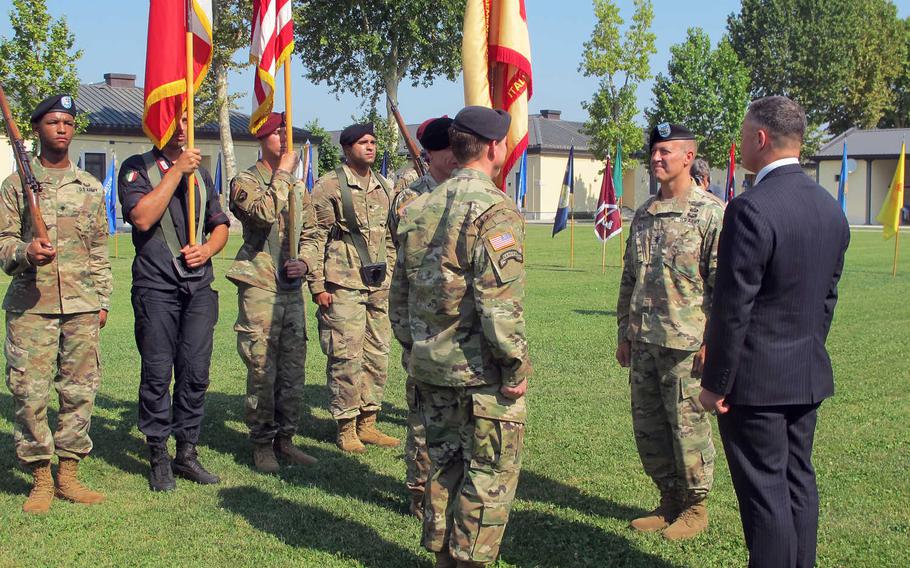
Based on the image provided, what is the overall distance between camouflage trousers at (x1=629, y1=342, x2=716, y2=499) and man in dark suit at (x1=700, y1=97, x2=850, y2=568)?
110 cm

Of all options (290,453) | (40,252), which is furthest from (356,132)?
(40,252)

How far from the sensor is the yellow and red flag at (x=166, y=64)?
20.3ft

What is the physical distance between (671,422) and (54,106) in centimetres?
423

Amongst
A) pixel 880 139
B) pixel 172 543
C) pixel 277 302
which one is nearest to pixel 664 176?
pixel 277 302

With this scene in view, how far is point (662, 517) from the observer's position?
541 centimetres

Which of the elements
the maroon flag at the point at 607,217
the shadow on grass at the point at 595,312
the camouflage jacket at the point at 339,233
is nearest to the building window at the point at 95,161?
the maroon flag at the point at 607,217

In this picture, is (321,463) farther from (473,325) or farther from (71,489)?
(473,325)

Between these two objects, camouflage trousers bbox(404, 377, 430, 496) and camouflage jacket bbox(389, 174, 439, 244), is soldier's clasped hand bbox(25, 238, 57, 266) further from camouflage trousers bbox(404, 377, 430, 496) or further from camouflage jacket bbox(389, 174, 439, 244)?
camouflage trousers bbox(404, 377, 430, 496)

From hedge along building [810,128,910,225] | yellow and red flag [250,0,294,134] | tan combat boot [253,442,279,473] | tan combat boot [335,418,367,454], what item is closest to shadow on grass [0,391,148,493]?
tan combat boot [253,442,279,473]

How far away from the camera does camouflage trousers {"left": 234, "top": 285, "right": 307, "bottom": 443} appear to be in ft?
22.1

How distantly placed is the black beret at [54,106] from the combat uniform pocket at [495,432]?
331cm

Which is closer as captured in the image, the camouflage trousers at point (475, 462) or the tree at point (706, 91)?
the camouflage trousers at point (475, 462)

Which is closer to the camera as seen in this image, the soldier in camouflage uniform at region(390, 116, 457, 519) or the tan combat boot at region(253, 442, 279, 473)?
the soldier in camouflage uniform at region(390, 116, 457, 519)

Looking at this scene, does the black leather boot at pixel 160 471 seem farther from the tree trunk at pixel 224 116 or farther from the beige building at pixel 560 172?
the beige building at pixel 560 172
